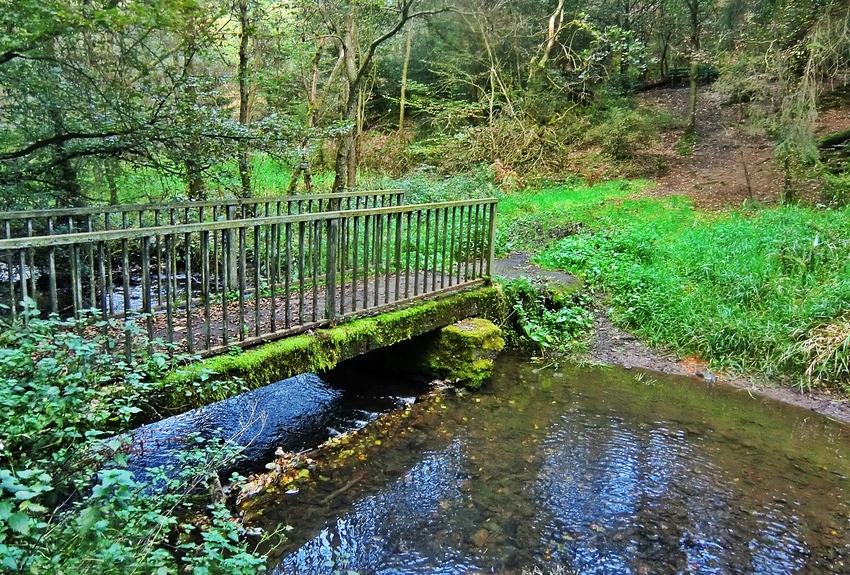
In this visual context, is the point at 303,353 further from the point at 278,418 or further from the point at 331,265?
the point at 278,418

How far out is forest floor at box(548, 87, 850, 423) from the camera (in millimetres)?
7035

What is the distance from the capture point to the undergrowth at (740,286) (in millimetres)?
7105

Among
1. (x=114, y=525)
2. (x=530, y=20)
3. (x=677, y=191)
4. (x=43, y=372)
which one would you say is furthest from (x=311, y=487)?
(x=530, y=20)

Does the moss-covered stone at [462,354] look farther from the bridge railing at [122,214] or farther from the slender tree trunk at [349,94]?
the slender tree trunk at [349,94]

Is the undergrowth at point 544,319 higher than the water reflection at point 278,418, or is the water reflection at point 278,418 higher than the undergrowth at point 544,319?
the undergrowth at point 544,319

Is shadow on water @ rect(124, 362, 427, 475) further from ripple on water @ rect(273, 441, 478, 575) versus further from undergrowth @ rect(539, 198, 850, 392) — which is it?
undergrowth @ rect(539, 198, 850, 392)

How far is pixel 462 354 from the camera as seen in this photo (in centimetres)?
686

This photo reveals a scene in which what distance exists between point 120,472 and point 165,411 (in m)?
1.89

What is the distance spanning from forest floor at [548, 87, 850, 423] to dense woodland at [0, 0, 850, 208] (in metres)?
0.91

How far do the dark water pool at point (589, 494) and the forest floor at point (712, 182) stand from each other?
18.5 inches

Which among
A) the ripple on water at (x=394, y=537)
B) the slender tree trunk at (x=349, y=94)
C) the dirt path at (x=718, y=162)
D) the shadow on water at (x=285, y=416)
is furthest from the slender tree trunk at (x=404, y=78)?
the ripple on water at (x=394, y=537)

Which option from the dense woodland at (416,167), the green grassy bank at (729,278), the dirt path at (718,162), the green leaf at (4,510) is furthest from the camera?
the dirt path at (718,162)

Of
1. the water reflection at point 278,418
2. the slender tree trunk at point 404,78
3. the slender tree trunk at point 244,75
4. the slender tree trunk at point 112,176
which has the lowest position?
the water reflection at point 278,418

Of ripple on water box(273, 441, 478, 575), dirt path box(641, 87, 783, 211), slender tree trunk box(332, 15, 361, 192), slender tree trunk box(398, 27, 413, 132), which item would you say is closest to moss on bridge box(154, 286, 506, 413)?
ripple on water box(273, 441, 478, 575)
